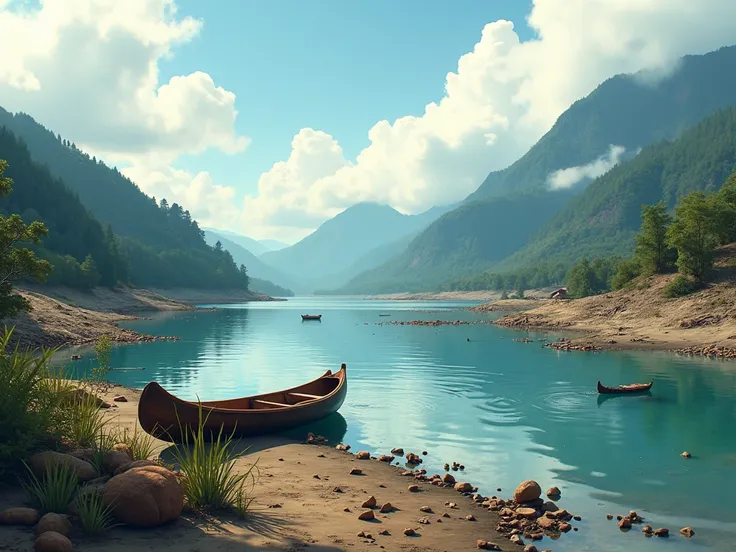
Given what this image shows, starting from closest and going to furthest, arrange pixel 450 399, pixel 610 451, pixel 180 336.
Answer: pixel 610 451
pixel 450 399
pixel 180 336

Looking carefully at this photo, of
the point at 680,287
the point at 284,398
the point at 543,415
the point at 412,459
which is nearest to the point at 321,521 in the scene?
the point at 412,459

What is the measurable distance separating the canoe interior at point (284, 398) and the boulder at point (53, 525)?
12.3m

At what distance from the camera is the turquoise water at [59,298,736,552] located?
19781 millimetres

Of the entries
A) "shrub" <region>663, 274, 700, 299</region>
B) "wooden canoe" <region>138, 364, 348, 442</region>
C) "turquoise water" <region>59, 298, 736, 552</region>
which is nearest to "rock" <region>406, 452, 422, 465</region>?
"turquoise water" <region>59, 298, 736, 552</region>

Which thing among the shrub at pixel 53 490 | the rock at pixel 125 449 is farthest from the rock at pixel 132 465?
the rock at pixel 125 449

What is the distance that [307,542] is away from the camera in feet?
45.1

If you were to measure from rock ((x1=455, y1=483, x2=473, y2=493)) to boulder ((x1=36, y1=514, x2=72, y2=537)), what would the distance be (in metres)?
12.0

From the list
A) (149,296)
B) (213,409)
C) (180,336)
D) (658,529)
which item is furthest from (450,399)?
(149,296)

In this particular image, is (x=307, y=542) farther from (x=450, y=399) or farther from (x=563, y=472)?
(x=450, y=399)

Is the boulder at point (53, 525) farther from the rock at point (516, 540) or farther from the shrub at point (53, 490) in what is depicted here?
the rock at point (516, 540)

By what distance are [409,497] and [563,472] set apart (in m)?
7.93

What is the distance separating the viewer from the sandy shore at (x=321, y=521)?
13020 millimetres

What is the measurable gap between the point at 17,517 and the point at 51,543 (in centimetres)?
191

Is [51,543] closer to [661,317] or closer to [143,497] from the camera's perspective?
[143,497]
